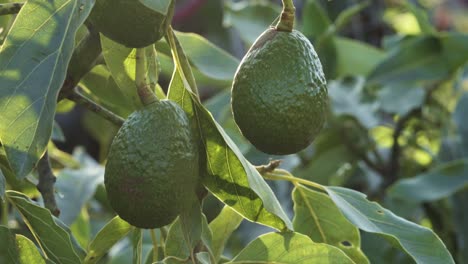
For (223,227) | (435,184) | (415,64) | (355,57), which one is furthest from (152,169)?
(355,57)

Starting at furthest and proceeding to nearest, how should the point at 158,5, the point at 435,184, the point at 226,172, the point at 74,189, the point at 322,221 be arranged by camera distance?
the point at 435,184, the point at 74,189, the point at 322,221, the point at 226,172, the point at 158,5

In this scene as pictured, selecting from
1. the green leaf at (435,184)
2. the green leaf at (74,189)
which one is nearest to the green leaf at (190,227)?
the green leaf at (74,189)

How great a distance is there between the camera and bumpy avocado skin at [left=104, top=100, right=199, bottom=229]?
83 centimetres

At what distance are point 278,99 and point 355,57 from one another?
144 cm

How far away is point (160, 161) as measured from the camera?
83 cm

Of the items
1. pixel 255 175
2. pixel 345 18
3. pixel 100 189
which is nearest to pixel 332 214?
pixel 255 175

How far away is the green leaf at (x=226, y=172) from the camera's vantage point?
0.87 meters

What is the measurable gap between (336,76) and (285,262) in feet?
4.30

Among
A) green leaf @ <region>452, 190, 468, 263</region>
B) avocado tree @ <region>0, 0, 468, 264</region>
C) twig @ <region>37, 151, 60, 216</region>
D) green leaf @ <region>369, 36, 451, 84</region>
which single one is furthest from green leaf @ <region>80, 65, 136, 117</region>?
green leaf @ <region>369, 36, 451, 84</region>

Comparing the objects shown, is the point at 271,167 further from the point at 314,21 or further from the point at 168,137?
the point at 314,21

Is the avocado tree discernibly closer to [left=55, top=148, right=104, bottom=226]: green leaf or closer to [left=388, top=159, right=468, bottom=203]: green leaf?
[left=55, top=148, right=104, bottom=226]: green leaf

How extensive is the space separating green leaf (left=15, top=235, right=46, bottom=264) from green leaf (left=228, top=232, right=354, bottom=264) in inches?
8.1

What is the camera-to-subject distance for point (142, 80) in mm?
925

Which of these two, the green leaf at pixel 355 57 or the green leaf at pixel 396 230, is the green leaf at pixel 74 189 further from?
the green leaf at pixel 355 57
